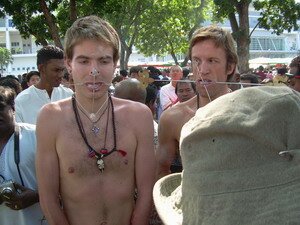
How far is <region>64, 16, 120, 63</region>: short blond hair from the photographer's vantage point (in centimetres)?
271

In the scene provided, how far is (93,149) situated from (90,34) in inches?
28.3

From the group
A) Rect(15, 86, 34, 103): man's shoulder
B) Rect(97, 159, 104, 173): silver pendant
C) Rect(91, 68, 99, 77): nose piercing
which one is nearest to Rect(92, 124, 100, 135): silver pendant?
Rect(97, 159, 104, 173): silver pendant

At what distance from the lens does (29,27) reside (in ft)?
44.5

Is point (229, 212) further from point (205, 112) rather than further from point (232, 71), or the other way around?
point (232, 71)

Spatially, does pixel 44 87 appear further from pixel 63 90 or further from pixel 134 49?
pixel 134 49

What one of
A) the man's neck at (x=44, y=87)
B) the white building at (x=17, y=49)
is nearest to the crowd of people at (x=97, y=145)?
the man's neck at (x=44, y=87)

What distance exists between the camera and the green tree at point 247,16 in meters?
15.0

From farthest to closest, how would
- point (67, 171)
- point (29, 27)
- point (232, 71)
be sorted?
point (29, 27) → point (232, 71) → point (67, 171)

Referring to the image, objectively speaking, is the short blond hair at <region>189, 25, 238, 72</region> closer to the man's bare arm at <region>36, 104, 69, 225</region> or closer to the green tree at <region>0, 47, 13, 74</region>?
the man's bare arm at <region>36, 104, 69, 225</region>

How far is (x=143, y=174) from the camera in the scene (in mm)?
2650

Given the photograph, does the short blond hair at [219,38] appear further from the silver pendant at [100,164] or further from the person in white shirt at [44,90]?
the person in white shirt at [44,90]

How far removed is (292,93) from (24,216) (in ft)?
7.17

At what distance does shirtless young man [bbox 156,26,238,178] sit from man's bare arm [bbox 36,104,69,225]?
31.2 inches

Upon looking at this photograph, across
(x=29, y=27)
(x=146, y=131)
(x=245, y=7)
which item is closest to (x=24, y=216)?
(x=146, y=131)
